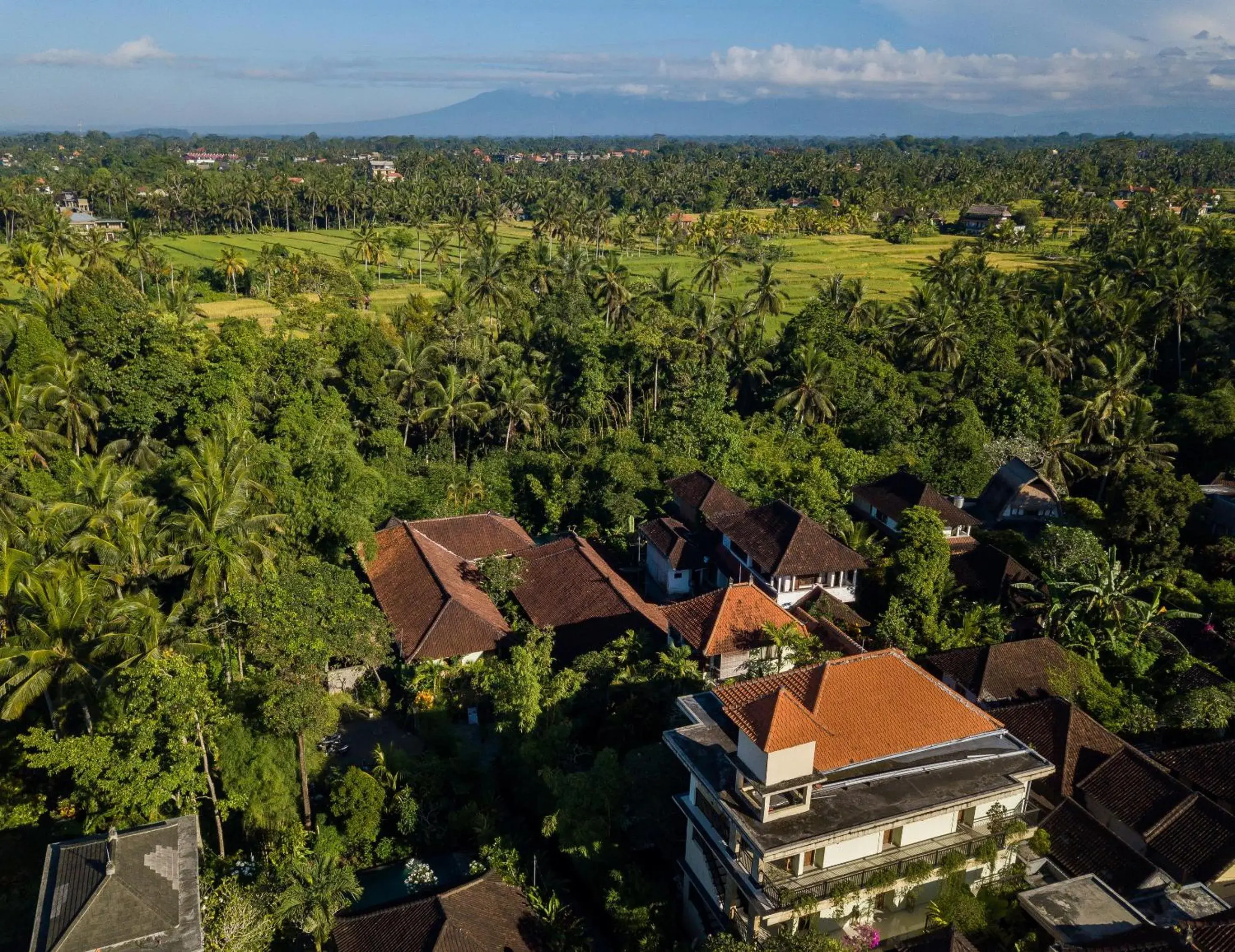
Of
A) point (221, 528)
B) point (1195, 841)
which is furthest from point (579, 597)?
point (1195, 841)

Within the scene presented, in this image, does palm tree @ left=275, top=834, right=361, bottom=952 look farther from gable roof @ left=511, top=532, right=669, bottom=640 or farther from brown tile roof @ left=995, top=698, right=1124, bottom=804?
brown tile roof @ left=995, top=698, right=1124, bottom=804

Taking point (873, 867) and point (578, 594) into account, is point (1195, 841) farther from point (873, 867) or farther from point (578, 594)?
point (578, 594)

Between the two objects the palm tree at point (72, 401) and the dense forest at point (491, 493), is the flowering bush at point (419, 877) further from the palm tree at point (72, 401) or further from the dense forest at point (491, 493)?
the palm tree at point (72, 401)

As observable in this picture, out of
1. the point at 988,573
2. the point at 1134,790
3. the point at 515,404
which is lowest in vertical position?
the point at 1134,790

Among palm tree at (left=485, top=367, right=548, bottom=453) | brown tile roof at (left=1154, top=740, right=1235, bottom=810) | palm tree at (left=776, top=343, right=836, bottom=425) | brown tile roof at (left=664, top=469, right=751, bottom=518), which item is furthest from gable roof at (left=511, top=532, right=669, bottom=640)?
palm tree at (left=776, top=343, right=836, bottom=425)

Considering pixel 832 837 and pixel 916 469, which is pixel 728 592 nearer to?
pixel 832 837

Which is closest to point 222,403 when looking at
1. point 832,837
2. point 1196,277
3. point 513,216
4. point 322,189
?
point 832,837

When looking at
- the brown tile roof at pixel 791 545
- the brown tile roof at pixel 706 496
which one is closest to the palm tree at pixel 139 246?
the brown tile roof at pixel 706 496
